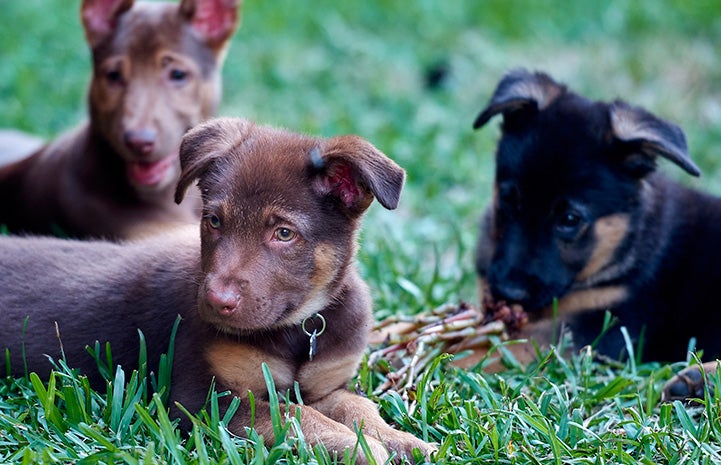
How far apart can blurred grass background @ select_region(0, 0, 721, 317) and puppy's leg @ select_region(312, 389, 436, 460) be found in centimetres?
190

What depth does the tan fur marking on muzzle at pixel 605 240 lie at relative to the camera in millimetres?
5664

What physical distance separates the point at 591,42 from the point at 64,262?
800cm

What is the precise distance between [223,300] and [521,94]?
8.75 feet

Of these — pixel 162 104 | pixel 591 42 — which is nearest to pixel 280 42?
pixel 591 42

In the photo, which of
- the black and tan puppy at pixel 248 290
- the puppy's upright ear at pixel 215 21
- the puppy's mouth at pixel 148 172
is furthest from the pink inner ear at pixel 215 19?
the black and tan puppy at pixel 248 290

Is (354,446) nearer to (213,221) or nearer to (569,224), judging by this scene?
(213,221)

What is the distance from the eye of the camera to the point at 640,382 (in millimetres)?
5008

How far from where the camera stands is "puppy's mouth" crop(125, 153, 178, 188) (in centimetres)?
645

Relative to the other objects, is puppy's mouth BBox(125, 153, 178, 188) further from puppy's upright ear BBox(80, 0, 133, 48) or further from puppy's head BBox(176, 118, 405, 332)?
puppy's head BBox(176, 118, 405, 332)

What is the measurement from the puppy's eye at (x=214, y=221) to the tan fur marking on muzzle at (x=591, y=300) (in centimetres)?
244

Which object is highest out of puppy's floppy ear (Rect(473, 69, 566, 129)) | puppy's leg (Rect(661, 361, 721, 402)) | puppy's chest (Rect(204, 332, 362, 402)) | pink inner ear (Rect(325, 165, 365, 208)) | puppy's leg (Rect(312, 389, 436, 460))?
puppy's floppy ear (Rect(473, 69, 566, 129))

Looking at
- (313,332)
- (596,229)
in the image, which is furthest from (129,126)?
(596,229)

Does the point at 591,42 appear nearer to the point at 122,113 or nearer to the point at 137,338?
the point at 122,113

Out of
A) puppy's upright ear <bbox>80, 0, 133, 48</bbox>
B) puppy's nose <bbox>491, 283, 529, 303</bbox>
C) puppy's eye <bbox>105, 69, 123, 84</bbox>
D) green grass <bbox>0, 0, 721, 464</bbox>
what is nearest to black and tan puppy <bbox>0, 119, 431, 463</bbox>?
green grass <bbox>0, 0, 721, 464</bbox>
